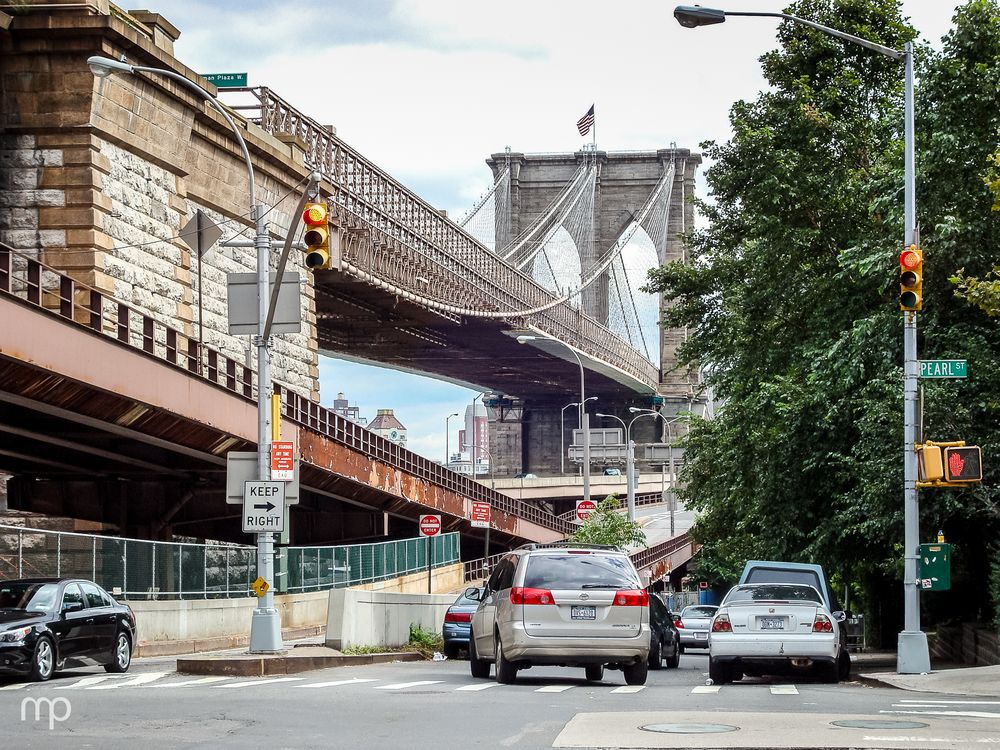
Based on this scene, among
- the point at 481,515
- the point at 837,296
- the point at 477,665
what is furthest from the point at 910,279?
the point at 481,515

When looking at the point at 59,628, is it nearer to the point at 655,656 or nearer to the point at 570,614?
the point at 570,614

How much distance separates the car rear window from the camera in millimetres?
18141

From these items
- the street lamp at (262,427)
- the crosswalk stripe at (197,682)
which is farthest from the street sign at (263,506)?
the crosswalk stripe at (197,682)

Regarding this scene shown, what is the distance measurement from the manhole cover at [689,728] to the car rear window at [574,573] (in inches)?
242

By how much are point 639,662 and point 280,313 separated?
9.03 meters

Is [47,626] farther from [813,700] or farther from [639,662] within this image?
[813,700]

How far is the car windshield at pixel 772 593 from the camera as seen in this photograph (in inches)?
801

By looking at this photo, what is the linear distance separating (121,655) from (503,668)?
6.57m

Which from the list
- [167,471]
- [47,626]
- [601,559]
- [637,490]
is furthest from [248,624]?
[637,490]

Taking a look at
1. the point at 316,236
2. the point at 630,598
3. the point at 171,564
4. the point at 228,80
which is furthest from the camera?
the point at 228,80

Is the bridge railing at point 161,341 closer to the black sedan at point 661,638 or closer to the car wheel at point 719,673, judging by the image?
the black sedan at point 661,638

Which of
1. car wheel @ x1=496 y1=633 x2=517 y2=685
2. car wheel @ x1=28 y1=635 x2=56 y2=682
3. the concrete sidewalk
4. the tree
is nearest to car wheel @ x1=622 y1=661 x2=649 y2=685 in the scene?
car wheel @ x1=496 y1=633 x2=517 y2=685
